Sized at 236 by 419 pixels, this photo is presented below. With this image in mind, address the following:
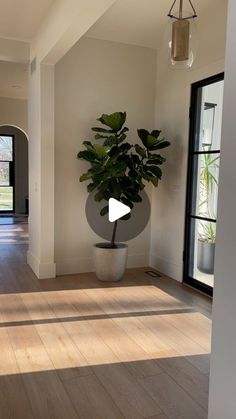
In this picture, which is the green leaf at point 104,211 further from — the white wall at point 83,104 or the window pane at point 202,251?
the window pane at point 202,251

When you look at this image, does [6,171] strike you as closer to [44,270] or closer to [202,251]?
[44,270]

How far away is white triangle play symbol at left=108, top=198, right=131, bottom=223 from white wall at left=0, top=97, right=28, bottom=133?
212 inches

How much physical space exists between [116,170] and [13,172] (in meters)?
7.08

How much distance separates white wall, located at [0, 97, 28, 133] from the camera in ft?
28.2

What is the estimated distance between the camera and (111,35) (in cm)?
441

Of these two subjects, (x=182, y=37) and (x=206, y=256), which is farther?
(x=206, y=256)

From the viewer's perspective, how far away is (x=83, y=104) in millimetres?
4535

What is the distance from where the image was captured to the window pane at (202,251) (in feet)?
13.1

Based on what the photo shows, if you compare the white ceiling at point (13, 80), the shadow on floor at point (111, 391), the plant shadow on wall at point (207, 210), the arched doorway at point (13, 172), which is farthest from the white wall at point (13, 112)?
the shadow on floor at point (111, 391)

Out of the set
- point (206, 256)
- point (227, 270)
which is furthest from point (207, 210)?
point (227, 270)

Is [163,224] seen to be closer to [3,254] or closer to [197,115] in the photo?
[197,115]

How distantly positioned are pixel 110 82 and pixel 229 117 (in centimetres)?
387

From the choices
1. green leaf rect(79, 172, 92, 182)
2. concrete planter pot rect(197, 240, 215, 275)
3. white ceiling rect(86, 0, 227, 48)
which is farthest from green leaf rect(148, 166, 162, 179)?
white ceiling rect(86, 0, 227, 48)

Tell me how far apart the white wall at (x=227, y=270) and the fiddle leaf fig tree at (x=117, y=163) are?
3.03 m
